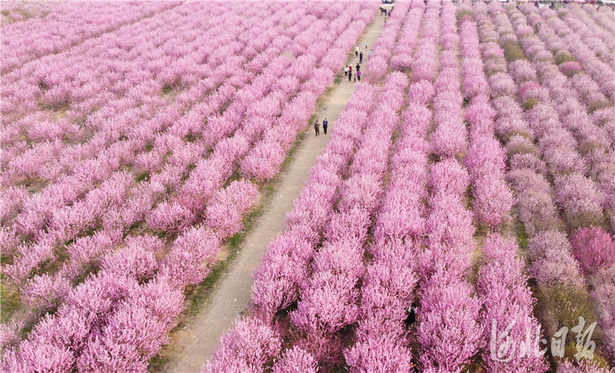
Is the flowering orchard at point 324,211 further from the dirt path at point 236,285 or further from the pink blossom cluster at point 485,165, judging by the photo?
the dirt path at point 236,285

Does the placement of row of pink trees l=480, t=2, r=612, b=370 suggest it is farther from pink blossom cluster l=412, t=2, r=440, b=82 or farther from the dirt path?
the dirt path

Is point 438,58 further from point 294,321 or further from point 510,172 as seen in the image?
point 294,321

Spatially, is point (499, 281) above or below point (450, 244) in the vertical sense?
below

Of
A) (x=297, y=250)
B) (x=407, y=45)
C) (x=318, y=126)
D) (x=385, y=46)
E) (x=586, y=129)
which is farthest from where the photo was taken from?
(x=385, y=46)

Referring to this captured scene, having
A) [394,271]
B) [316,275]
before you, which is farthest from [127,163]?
[394,271]

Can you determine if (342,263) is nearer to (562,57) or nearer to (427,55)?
(427,55)

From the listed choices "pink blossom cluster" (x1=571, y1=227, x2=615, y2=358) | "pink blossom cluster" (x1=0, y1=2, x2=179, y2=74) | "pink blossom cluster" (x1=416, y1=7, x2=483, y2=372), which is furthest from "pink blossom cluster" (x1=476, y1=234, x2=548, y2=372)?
"pink blossom cluster" (x1=0, y1=2, x2=179, y2=74)
